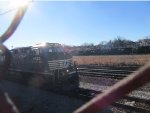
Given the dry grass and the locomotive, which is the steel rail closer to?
the locomotive

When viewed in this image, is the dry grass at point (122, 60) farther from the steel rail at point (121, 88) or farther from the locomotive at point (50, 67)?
the steel rail at point (121, 88)

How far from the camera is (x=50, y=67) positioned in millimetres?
18828

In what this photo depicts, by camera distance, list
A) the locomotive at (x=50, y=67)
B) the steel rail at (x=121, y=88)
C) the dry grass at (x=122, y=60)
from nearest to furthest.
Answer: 1. the steel rail at (x=121, y=88)
2. the locomotive at (x=50, y=67)
3. the dry grass at (x=122, y=60)

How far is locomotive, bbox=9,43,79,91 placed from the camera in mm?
18500

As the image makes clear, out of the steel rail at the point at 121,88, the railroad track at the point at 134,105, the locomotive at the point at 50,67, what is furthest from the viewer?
the locomotive at the point at 50,67

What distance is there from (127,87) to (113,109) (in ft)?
39.2

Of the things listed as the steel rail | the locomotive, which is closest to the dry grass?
the locomotive

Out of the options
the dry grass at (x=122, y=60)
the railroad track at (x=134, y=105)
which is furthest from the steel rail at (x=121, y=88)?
the dry grass at (x=122, y=60)

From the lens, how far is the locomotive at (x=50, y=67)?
1850 cm

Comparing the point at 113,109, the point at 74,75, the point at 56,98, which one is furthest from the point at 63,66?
the point at 113,109

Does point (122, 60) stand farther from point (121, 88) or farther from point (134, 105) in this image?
point (121, 88)

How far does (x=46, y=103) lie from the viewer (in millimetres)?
15109

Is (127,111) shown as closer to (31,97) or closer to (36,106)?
(36,106)

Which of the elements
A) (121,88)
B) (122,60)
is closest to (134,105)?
(121,88)
